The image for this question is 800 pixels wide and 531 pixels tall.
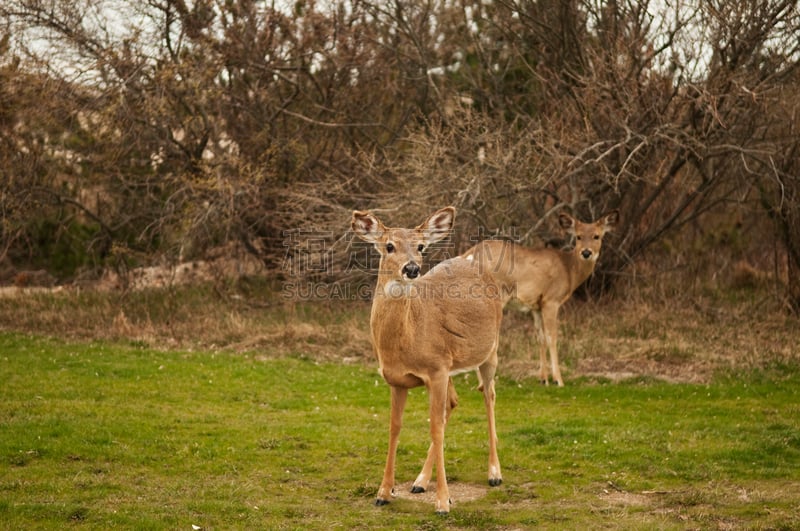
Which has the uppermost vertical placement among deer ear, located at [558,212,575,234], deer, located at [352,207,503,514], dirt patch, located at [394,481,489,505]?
deer ear, located at [558,212,575,234]

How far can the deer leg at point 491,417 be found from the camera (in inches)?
378

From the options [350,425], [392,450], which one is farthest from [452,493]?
[350,425]

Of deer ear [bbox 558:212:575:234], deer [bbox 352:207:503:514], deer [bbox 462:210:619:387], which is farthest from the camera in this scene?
deer ear [bbox 558:212:575:234]

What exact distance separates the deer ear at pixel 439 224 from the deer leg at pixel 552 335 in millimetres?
5545

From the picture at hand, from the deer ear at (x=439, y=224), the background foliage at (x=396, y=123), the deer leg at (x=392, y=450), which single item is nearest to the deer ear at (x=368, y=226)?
the deer ear at (x=439, y=224)

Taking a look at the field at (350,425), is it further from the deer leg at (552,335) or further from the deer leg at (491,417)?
the deer leg at (552,335)

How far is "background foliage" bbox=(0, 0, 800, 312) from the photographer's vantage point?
677 inches

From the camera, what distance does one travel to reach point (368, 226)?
30.9ft

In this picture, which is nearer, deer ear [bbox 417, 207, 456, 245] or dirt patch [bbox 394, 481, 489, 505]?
dirt patch [bbox 394, 481, 489, 505]

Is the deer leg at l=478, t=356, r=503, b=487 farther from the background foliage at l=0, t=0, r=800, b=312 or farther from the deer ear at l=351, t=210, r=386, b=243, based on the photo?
the background foliage at l=0, t=0, r=800, b=312

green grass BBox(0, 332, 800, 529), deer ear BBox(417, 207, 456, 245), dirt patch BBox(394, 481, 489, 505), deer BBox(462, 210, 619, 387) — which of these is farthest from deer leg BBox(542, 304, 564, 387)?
deer ear BBox(417, 207, 456, 245)

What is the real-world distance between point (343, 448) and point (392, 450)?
79.9 inches

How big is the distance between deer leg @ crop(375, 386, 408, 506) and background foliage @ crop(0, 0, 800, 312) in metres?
7.98

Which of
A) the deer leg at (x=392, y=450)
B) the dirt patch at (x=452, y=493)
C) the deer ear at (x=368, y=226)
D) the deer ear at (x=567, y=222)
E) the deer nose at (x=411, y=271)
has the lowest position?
the dirt patch at (x=452, y=493)
